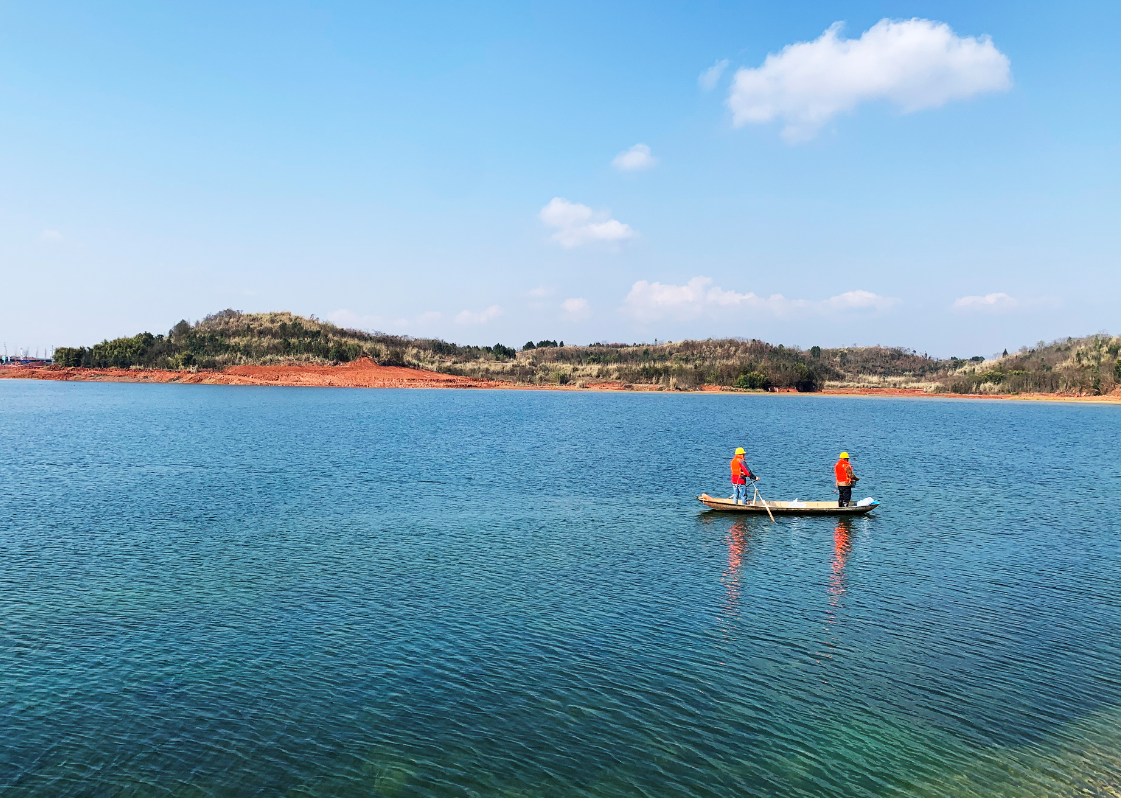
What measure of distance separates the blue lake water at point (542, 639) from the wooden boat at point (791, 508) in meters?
0.61

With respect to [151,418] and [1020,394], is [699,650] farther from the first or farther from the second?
[1020,394]

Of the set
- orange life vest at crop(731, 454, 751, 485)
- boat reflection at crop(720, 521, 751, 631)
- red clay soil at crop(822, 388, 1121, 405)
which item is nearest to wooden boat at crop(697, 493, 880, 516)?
orange life vest at crop(731, 454, 751, 485)

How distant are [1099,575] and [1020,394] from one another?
150903 mm

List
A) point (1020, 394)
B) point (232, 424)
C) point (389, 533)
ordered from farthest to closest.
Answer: point (1020, 394) → point (232, 424) → point (389, 533)

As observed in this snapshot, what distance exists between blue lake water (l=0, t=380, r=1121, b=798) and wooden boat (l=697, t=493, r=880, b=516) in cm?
61

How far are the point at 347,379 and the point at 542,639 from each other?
14735cm

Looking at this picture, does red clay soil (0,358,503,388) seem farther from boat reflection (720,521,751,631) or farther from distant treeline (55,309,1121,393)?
boat reflection (720,521,751,631)

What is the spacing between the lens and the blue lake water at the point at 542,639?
11.6 metres

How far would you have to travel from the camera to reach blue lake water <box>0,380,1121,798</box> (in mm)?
11633

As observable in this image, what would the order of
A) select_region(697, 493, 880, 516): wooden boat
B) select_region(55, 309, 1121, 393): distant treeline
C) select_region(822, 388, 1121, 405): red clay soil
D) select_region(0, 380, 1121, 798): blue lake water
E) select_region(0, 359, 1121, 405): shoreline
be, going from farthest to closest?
A: select_region(55, 309, 1121, 393): distant treeline
select_region(0, 359, 1121, 405): shoreline
select_region(822, 388, 1121, 405): red clay soil
select_region(697, 493, 880, 516): wooden boat
select_region(0, 380, 1121, 798): blue lake water

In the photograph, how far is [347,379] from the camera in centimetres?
15675

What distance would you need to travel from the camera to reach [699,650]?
16.3 meters

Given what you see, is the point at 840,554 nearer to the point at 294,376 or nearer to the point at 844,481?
the point at 844,481

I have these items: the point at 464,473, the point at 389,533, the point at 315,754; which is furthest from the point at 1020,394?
the point at 315,754
